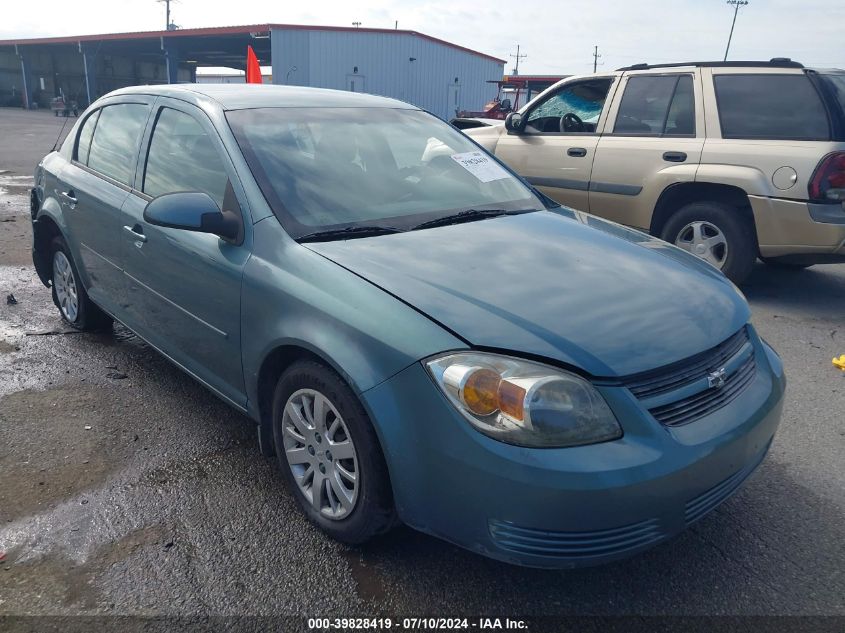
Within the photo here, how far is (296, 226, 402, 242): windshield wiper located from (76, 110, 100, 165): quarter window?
229 cm

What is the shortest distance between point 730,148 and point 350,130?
361cm

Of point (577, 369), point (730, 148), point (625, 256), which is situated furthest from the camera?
point (730, 148)

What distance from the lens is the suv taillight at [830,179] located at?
4875mm

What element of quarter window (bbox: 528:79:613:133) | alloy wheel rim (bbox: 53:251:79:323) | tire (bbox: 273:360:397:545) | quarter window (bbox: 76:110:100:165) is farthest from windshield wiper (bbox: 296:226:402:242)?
quarter window (bbox: 528:79:613:133)

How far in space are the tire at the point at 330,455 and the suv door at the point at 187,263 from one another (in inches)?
14.3

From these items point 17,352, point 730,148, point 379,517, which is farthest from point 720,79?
point 17,352

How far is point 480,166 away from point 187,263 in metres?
1.56

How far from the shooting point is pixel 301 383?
2389 mm

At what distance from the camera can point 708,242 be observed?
5.64 m

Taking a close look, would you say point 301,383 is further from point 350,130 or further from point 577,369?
point 350,130

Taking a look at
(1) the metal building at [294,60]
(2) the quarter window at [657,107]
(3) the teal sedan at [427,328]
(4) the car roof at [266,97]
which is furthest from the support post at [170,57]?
(3) the teal sedan at [427,328]

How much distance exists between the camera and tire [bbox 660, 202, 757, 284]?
5453 mm

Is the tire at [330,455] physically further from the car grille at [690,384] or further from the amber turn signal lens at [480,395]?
the car grille at [690,384]

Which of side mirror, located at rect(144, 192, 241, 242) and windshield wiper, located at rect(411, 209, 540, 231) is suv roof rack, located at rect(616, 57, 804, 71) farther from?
side mirror, located at rect(144, 192, 241, 242)
